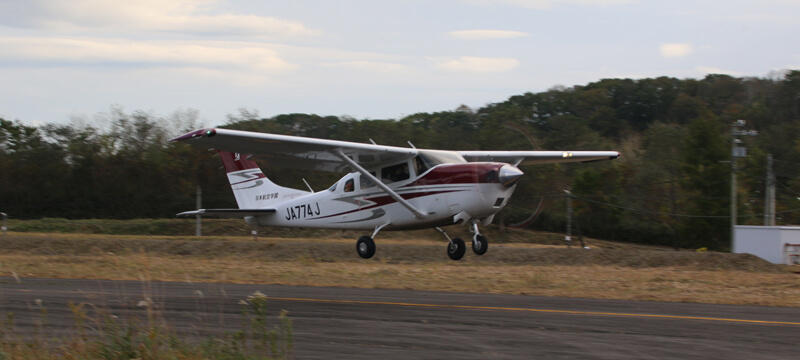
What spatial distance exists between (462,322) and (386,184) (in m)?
8.66

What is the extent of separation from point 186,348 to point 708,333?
665 cm

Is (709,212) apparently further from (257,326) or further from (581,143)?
(257,326)

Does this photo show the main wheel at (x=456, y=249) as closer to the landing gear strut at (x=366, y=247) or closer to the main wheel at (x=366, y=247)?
the landing gear strut at (x=366, y=247)

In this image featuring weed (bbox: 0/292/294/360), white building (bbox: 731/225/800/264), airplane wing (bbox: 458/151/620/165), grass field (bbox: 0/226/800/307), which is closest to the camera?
weed (bbox: 0/292/294/360)

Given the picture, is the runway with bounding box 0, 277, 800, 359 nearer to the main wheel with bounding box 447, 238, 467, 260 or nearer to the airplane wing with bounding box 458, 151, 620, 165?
the main wheel with bounding box 447, 238, 467, 260

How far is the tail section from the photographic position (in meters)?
22.8

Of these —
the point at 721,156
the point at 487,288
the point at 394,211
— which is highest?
the point at 721,156

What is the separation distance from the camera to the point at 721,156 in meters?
48.1

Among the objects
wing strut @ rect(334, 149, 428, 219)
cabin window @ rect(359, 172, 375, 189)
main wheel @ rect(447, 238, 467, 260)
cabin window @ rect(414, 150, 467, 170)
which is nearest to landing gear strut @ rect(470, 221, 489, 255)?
main wheel @ rect(447, 238, 467, 260)

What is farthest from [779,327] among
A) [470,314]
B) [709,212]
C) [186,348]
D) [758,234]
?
[709,212]

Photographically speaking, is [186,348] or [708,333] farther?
[708,333]

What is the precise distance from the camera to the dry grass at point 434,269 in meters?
16.8

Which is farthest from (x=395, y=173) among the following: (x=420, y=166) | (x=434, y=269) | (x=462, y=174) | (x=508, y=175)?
(x=434, y=269)

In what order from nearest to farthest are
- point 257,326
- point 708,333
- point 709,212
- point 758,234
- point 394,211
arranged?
point 257,326, point 708,333, point 394,211, point 758,234, point 709,212
